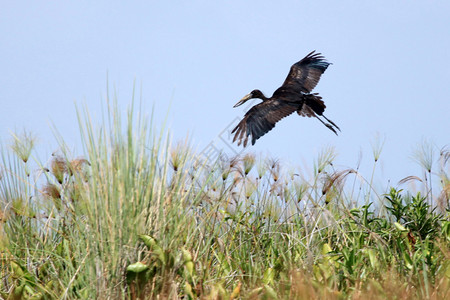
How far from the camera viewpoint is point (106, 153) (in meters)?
2.39

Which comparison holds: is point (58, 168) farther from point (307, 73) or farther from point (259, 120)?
point (307, 73)

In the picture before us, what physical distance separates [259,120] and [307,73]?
5.09 feet

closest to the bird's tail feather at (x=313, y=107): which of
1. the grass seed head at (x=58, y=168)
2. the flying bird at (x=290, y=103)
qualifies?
the flying bird at (x=290, y=103)

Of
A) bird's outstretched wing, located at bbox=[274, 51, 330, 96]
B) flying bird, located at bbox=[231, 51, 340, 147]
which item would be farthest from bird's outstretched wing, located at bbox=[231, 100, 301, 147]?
bird's outstretched wing, located at bbox=[274, 51, 330, 96]

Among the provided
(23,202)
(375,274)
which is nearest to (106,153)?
(23,202)

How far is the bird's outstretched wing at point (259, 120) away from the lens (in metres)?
5.23

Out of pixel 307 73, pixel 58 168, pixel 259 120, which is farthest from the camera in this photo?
pixel 307 73

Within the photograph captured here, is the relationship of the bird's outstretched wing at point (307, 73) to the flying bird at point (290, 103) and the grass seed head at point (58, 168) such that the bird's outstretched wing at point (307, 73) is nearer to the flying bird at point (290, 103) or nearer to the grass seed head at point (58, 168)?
the flying bird at point (290, 103)

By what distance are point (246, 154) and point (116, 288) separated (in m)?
2.13

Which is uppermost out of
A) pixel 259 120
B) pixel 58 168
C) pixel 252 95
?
pixel 252 95

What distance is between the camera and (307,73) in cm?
661

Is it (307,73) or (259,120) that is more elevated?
(307,73)

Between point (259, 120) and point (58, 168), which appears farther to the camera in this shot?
point (259, 120)

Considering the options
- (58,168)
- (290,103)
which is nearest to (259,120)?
(290,103)
